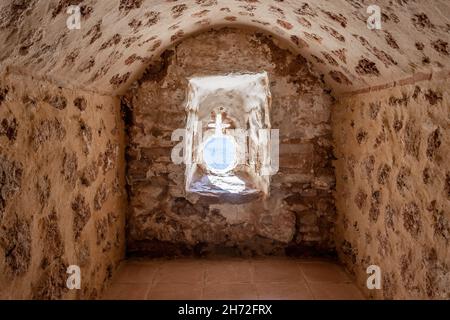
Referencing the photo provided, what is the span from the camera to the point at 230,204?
10.7ft

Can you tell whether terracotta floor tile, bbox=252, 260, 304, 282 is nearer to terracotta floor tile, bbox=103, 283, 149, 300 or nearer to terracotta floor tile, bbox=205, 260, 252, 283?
terracotta floor tile, bbox=205, 260, 252, 283

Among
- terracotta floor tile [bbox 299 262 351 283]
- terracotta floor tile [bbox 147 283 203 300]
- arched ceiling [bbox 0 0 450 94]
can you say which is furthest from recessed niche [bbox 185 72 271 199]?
terracotta floor tile [bbox 147 283 203 300]

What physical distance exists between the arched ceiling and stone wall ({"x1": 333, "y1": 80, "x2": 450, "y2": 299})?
17 centimetres

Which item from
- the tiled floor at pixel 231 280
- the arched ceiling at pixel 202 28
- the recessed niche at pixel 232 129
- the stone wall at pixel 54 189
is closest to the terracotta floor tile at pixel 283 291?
the tiled floor at pixel 231 280

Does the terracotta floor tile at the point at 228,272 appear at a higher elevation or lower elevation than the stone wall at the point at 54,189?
lower

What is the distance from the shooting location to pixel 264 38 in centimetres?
312

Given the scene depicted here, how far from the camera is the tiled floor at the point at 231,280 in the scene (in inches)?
103

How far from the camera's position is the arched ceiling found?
51.1 inches

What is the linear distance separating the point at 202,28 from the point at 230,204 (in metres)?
1.52

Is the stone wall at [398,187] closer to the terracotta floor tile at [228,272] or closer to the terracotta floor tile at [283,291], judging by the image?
the terracotta floor tile at [283,291]

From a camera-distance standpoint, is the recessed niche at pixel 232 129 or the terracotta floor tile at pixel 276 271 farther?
the recessed niche at pixel 232 129

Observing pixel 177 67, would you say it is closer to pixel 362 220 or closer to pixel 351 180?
pixel 351 180
